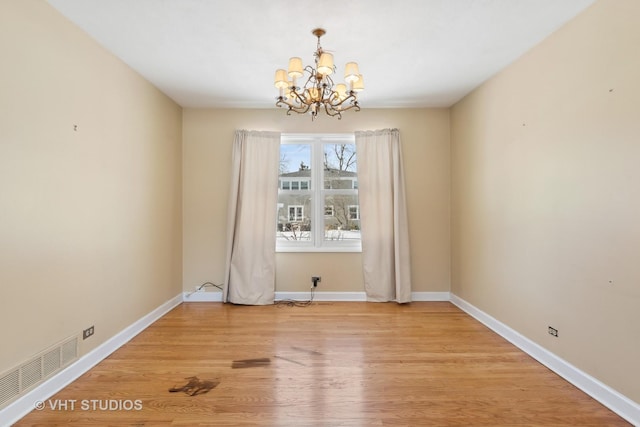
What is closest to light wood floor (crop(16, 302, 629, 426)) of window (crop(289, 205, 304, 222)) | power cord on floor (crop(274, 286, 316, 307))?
power cord on floor (crop(274, 286, 316, 307))

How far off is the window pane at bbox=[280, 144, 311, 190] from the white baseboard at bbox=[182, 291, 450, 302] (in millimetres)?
1506

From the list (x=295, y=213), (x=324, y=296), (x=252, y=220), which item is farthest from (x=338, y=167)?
(x=324, y=296)

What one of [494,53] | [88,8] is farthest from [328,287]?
[88,8]

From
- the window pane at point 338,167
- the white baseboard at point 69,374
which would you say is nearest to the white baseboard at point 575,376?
the window pane at point 338,167

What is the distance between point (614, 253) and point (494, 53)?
6.26ft

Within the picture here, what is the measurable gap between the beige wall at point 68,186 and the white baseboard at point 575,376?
3657mm

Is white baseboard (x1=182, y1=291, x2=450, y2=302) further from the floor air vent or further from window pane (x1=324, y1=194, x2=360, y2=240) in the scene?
the floor air vent

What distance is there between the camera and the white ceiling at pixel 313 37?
7.02ft

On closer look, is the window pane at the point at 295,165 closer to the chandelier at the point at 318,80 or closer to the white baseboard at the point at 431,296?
the chandelier at the point at 318,80

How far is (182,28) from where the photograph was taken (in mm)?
2387

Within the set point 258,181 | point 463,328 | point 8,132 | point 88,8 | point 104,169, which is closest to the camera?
point 8,132

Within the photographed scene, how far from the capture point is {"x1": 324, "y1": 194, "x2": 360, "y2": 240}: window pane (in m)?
4.35

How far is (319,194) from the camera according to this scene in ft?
14.2

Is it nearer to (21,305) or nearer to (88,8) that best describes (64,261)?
(21,305)
